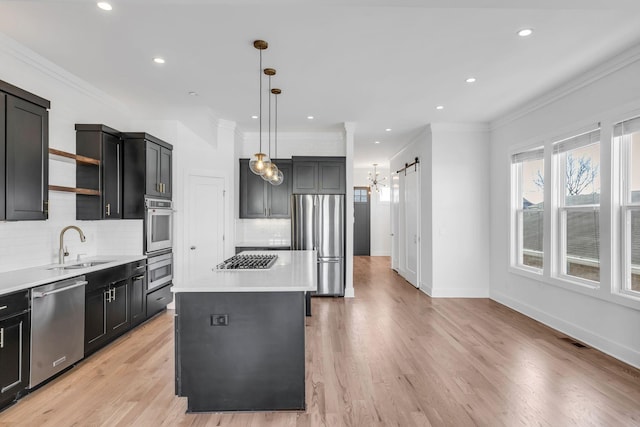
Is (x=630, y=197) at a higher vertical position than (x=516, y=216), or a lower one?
higher

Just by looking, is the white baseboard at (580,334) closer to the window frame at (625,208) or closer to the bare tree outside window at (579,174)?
the window frame at (625,208)

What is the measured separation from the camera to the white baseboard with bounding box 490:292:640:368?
125 inches

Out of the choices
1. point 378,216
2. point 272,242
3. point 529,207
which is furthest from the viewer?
point 378,216

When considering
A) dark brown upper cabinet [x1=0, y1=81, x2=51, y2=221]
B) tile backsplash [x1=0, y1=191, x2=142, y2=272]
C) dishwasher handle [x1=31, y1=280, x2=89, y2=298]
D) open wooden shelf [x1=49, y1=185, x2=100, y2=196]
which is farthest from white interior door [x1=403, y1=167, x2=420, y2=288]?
dark brown upper cabinet [x1=0, y1=81, x2=51, y2=221]

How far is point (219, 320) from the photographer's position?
241cm

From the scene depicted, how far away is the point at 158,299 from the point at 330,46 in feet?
12.6

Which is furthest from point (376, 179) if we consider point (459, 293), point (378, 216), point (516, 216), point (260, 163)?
point (260, 163)

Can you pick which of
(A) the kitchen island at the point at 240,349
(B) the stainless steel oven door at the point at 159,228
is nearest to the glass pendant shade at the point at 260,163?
(A) the kitchen island at the point at 240,349

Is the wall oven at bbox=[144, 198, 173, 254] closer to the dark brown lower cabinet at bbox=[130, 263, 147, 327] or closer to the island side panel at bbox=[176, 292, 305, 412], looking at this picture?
the dark brown lower cabinet at bbox=[130, 263, 147, 327]

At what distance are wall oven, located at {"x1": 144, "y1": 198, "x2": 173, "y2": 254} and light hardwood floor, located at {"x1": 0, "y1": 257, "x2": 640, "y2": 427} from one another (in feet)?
3.43

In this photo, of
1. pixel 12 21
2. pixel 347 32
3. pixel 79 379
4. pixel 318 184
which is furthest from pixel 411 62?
pixel 79 379

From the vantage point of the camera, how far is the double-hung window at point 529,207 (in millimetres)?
4594

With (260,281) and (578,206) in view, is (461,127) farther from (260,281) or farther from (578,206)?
(260,281)

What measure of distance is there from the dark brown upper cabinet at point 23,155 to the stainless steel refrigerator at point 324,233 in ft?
11.6
